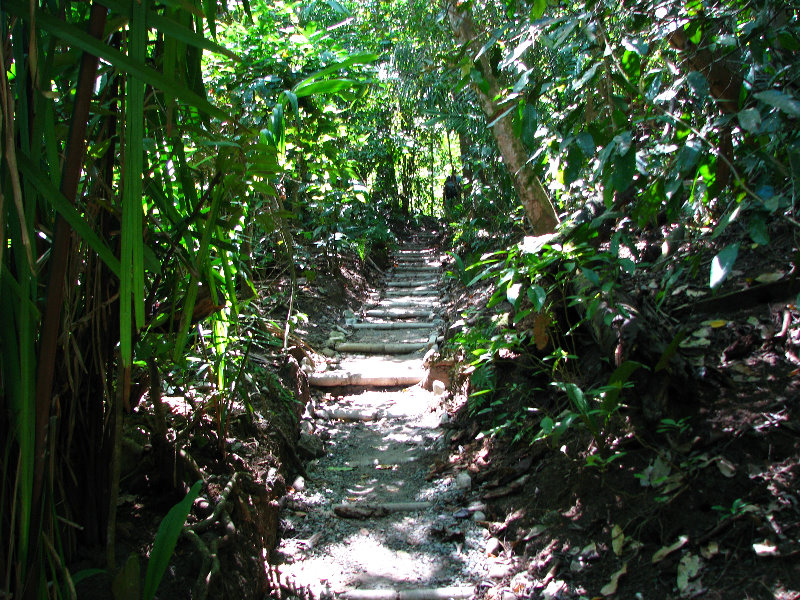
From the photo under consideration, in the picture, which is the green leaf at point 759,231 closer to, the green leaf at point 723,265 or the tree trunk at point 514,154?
the green leaf at point 723,265

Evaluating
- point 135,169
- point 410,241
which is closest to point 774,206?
point 135,169

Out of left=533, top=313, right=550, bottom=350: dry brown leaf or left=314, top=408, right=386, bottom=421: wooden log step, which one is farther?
left=314, top=408, right=386, bottom=421: wooden log step

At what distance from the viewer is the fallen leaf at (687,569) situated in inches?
69.9

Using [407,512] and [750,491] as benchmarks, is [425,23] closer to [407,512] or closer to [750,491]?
[407,512]

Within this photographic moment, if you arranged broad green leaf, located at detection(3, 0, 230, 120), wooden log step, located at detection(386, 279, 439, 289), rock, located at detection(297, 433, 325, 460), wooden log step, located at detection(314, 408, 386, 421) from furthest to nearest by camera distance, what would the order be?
wooden log step, located at detection(386, 279, 439, 289), wooden log step, located at detection(314, 408, 386, 421), rock, located at detection(297, 433, 325, 460), broad green leaf, located at detection(3, 0, 230, 120)

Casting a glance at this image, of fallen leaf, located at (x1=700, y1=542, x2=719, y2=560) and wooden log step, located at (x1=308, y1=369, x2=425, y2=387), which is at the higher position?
fallen leaf, located at (x1=700, y1=542, x2=719, y2=560)

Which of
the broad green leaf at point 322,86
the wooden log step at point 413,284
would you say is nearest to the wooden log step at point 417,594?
the broad green leaf at point 322,86

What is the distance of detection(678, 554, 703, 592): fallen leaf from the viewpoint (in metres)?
1.78

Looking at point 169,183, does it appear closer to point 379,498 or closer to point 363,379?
point 379,498

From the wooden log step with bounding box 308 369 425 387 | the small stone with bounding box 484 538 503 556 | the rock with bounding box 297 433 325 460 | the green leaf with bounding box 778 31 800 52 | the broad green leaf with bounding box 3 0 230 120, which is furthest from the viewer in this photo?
the wooden log step with bounding box 308 369 425 387

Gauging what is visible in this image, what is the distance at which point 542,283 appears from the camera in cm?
321

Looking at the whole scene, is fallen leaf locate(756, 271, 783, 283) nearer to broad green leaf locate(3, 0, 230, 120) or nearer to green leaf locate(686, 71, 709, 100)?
green leaf locate(686, 71, 709, 100)

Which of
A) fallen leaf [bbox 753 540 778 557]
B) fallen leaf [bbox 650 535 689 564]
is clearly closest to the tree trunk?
fallen leaf [bbox 650 535 689 564]

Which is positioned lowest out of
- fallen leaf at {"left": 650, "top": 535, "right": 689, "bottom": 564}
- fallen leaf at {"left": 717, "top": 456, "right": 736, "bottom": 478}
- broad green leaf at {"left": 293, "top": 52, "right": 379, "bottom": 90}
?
fallen leaf at {"left": 650, "top": 535, "right": 689, "bottom": 564}
